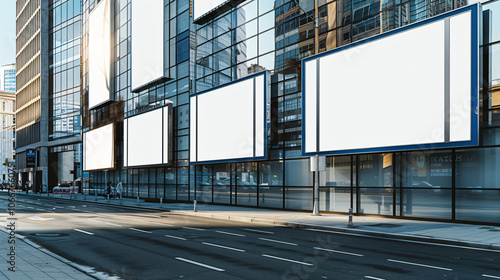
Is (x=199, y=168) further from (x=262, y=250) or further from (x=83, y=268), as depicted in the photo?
(x=83, y=268)

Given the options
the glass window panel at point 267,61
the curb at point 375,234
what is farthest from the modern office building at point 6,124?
the curb at point 375,234

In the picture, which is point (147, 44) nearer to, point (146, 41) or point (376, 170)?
point (146, 41)

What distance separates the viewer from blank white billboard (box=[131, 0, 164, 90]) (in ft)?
153

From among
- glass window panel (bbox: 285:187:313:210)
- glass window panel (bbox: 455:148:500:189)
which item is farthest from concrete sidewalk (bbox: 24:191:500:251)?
glass window panel (bbox: 285:187:313:210)

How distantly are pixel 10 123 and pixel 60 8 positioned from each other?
10447 cm

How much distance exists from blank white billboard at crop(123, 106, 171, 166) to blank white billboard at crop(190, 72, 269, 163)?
14.9 ft

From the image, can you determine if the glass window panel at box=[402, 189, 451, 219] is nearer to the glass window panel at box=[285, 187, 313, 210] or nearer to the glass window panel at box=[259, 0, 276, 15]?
the glass window panel at box=[285, 187, 313, 210]

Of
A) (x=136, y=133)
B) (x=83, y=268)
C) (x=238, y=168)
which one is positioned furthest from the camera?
(x=136, y=133)

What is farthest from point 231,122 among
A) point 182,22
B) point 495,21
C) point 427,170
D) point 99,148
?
point 99,148

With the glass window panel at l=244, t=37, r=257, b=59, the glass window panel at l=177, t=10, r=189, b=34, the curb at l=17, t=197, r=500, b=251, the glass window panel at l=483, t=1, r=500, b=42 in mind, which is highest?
the glass window panel at l=177, t=10, r=189, b=34

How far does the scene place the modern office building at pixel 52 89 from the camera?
2933 inches

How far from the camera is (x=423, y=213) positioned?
78.4 ft

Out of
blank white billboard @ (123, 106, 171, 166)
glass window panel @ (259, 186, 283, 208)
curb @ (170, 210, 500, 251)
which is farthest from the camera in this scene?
blank white billboard @ (123, 106, 171, 166)

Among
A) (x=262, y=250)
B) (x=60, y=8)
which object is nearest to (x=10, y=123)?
(x=60, y=8)
